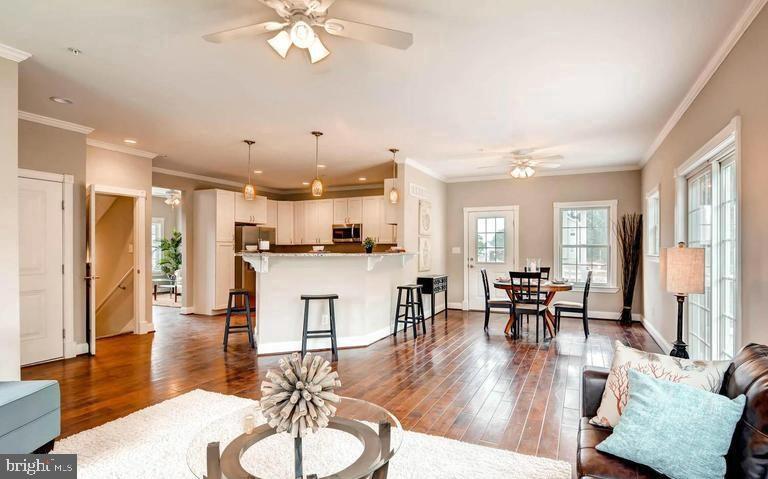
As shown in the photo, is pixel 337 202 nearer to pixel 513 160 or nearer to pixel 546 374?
pixel 513 160

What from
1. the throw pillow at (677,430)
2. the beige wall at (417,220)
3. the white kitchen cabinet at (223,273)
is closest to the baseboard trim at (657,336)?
the beige wall at (417,220)

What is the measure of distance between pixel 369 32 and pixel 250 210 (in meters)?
6.91

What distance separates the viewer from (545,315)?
18.5ft

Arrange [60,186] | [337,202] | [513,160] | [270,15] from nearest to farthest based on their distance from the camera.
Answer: [270,15] < [60,186] < [513,160] < [337,202]

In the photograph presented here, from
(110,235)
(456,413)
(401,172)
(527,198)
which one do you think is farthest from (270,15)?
(527,198)

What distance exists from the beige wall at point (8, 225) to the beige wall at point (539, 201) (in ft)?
22.1

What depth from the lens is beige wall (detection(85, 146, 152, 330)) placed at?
550 cm

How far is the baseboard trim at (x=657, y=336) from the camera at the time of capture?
4.88 metres

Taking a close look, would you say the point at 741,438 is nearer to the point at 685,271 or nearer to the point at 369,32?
the point at 685,271

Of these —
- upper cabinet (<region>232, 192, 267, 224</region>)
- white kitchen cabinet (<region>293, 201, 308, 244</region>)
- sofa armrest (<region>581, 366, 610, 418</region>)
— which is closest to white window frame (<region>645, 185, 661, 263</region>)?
sofa armrest (<region>581, 366, 610, 418</region>)

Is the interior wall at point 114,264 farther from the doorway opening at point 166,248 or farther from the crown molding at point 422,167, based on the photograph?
the crown molding at point 422,167

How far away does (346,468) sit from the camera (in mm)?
1641

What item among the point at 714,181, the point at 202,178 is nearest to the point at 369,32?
the point at 714,181

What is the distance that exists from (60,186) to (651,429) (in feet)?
19.0
